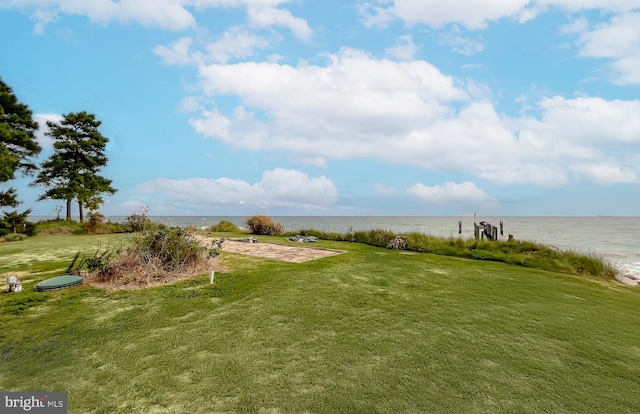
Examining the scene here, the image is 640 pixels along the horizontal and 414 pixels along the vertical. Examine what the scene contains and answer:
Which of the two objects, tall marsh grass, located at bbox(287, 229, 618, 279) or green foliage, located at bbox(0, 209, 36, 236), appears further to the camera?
green foliage, located at bbox(0, 209, 36, 236)

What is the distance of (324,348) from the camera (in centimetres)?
312

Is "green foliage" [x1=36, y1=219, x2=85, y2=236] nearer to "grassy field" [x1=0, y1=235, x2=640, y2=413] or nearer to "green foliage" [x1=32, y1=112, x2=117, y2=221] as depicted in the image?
"green foliage" [x1=32, y1=112, x2=117, y2=221]

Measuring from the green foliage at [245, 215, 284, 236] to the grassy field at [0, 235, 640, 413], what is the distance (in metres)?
10.1

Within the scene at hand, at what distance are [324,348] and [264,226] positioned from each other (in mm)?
13128

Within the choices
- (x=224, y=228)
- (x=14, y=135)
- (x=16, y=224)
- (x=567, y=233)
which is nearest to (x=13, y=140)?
(x=14, y=135)

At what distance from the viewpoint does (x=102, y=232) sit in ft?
58.1

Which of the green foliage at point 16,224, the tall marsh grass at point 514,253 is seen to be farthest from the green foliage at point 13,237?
the tall marsh grass at point 514,253

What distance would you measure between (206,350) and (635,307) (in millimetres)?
6695

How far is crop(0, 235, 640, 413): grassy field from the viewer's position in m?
2.36

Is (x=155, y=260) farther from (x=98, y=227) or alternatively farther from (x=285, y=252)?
(x=98, y=227)

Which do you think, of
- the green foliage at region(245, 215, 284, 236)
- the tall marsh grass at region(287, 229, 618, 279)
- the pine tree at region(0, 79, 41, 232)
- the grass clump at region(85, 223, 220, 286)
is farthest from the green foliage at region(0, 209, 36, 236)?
the tall marsh grass at region(287, 229, 618, 279)

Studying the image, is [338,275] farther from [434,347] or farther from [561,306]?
[561,306]

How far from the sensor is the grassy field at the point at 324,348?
2.36 metres

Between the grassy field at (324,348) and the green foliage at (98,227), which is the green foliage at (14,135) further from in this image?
the grassy field at (324,348)
